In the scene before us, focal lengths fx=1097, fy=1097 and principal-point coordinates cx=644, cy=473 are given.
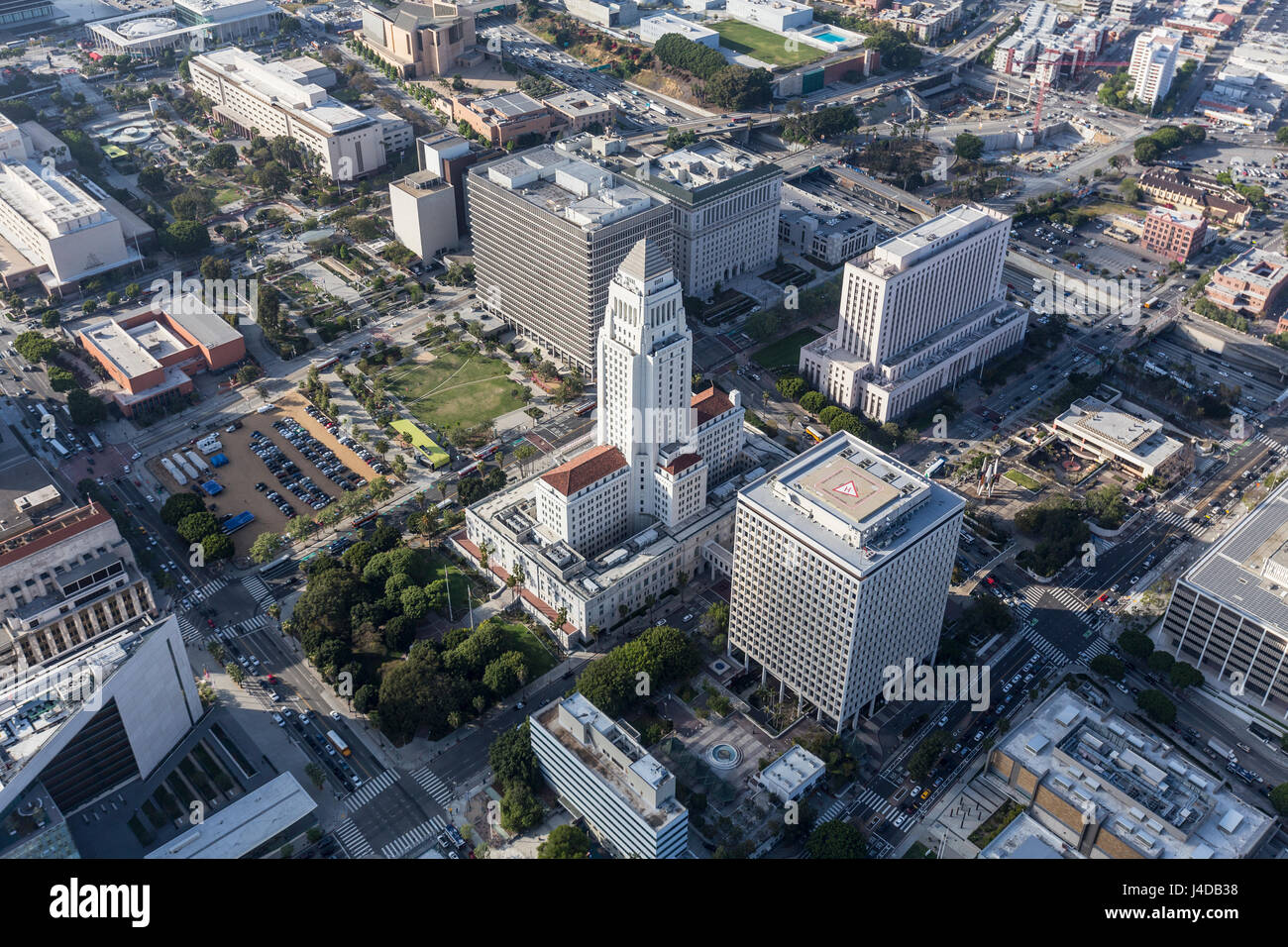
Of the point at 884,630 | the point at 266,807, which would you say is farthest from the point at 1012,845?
the point at 266,807

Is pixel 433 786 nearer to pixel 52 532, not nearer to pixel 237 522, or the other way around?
pixel 237 522

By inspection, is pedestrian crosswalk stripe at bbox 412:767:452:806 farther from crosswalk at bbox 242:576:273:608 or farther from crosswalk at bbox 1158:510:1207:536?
crosswalk at bbox 1158:510:1207:536

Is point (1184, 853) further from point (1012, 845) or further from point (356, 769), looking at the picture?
point (356, 769)

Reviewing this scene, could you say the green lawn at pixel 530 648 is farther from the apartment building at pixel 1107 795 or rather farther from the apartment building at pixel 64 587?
the apartment building at pixel 1107 795

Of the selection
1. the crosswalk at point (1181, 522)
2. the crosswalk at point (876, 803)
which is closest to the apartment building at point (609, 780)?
the crosswalk at point (876, 803)

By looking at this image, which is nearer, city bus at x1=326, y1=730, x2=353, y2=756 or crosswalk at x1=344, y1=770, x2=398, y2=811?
crosswalk at x1=344, y1=770, x2=398, y2=811

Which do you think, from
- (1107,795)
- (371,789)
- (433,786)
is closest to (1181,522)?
(1107,795)

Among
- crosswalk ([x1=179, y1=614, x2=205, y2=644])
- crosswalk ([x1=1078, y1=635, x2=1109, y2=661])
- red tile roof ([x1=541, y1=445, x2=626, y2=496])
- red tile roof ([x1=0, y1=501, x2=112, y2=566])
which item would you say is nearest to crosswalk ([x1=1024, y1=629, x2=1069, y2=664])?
crosswalk ([x1=1078, y1=635, x2=1109, y2=661])
